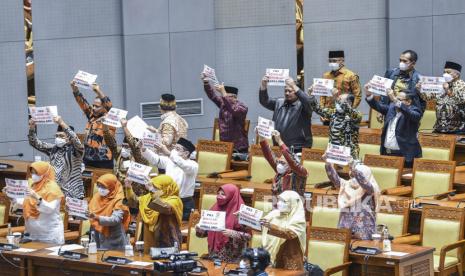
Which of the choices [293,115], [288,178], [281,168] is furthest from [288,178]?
[293,115]

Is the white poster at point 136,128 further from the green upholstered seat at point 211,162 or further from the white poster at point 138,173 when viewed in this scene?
the green upholstered seat at point 211,162

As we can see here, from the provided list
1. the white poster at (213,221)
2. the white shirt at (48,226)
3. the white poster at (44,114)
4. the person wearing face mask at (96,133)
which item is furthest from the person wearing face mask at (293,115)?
the white poster at (213,221)

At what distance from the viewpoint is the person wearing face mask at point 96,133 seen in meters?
14.7

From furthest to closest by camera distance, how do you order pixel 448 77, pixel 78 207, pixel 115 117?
pixel 448 77, pixel 115 117, pixel 78 207

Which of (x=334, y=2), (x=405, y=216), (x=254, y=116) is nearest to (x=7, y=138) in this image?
(x=254, y=116)

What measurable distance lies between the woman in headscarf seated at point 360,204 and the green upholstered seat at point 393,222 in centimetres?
36

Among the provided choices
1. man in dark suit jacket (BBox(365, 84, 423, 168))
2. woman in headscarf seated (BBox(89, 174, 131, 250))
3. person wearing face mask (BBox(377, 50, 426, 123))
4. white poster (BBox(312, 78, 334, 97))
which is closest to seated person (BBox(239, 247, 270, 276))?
woman in headscarf seated (BBox(89, 174, 131, 250))

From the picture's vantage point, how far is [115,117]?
44.3 ft

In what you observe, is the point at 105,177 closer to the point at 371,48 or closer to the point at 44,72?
the point at 44,72

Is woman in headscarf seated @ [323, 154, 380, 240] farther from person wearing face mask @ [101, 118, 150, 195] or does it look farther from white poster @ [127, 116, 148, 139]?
white poster @ [127, 116, 148, 139]

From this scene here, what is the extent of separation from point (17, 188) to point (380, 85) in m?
4.04

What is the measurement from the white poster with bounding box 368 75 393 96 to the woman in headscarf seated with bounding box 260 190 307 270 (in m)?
3.01

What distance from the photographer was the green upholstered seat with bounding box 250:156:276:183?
14.7m

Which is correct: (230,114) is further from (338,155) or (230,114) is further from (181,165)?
(338,155)
